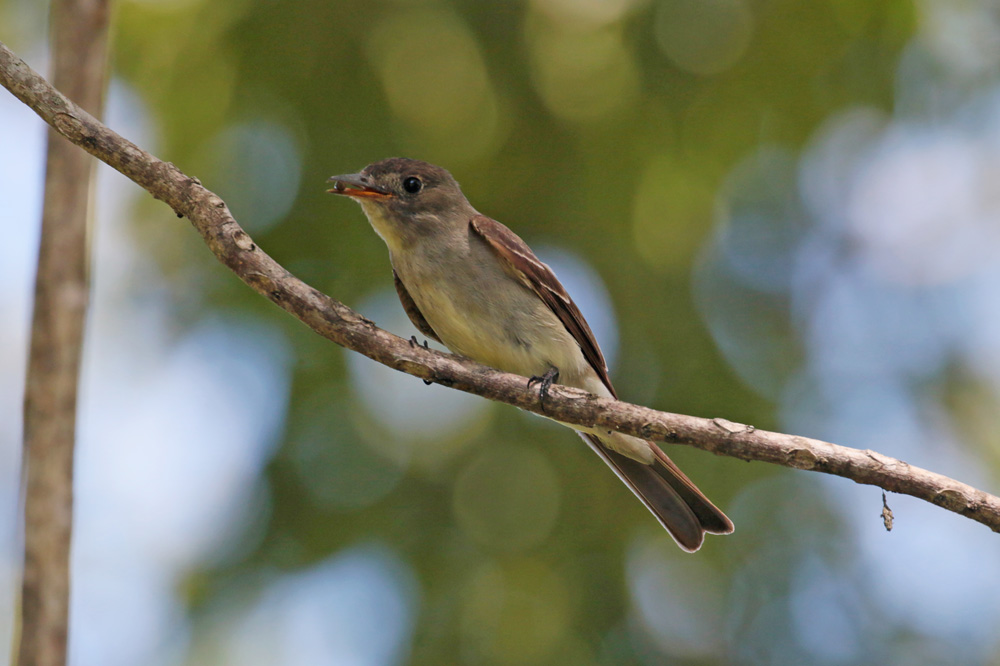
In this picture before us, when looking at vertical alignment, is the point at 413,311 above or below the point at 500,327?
above

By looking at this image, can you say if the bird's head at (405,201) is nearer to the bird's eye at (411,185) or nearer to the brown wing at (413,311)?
the bird's eye at (411,185)

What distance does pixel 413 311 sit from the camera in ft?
16.6

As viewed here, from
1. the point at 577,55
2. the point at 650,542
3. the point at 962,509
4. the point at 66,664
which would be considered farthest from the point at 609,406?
the point at 577,55

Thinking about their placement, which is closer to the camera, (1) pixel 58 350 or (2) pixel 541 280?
(1) pixel 58 350

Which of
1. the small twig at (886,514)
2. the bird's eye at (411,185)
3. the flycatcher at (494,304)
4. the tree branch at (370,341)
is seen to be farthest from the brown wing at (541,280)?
the small twig at (886,514)

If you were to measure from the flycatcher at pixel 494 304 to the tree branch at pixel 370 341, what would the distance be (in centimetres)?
103

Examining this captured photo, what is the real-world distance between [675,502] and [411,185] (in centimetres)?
233

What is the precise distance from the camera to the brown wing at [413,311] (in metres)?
5.01

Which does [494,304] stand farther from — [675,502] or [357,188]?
[675,502]

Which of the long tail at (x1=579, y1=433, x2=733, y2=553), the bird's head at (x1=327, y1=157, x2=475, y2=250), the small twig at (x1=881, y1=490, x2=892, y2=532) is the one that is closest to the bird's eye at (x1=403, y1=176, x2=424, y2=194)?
the bird's head at (x1=327, y1=157, x2=475, y2=250)

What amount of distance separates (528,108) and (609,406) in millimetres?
4314

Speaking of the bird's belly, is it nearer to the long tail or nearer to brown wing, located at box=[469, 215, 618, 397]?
brown wing, located at box=[469, 215, 618, 397]

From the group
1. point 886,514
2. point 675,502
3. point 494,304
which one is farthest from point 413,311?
point 886,514

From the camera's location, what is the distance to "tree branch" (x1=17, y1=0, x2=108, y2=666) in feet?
13.9
